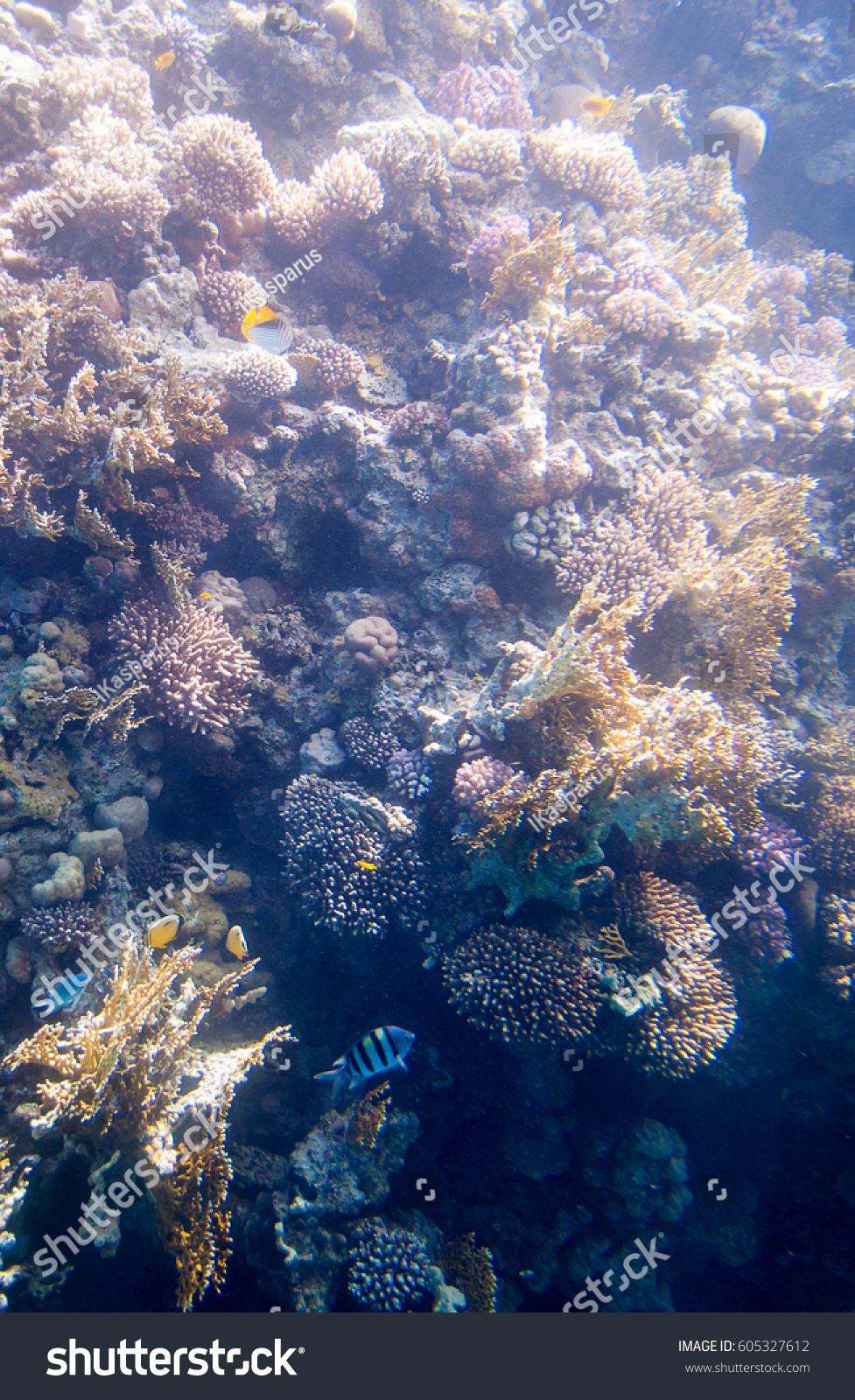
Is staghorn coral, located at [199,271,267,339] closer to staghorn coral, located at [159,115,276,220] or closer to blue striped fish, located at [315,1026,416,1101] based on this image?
staghorn coral, located at [159,115,276,220]

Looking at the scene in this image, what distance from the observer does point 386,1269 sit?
3.82m

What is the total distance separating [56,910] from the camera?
3455 millimetres

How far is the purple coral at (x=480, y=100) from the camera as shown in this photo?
7.04m

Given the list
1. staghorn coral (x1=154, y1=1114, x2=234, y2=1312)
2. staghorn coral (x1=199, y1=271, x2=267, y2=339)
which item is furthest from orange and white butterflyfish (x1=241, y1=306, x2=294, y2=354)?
staghorn coral (x1=154, y1=1114, x2=234, y2=1312)

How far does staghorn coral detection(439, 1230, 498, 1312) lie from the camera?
410cm

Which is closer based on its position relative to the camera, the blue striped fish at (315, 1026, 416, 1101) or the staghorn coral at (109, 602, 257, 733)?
the blue striped fish at (315, 1026, 416, 1101)

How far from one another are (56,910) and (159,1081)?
3.86 ft

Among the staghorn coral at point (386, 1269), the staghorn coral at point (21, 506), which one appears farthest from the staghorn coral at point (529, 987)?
the staghorn coral at point (21, 506)

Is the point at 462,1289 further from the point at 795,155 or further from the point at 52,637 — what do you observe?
the point at 795,155

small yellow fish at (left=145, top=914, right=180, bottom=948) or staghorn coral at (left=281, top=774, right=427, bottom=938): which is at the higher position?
staghorn coral at (left=281, top=774, right=427, bottom=938)

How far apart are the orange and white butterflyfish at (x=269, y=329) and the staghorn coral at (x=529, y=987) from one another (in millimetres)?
4502

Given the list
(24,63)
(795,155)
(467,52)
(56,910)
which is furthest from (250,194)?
(795,155)

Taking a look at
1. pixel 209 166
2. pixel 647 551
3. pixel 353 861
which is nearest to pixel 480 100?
pixel 209 166

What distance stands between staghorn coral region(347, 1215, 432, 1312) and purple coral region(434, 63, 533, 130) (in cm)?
1107
